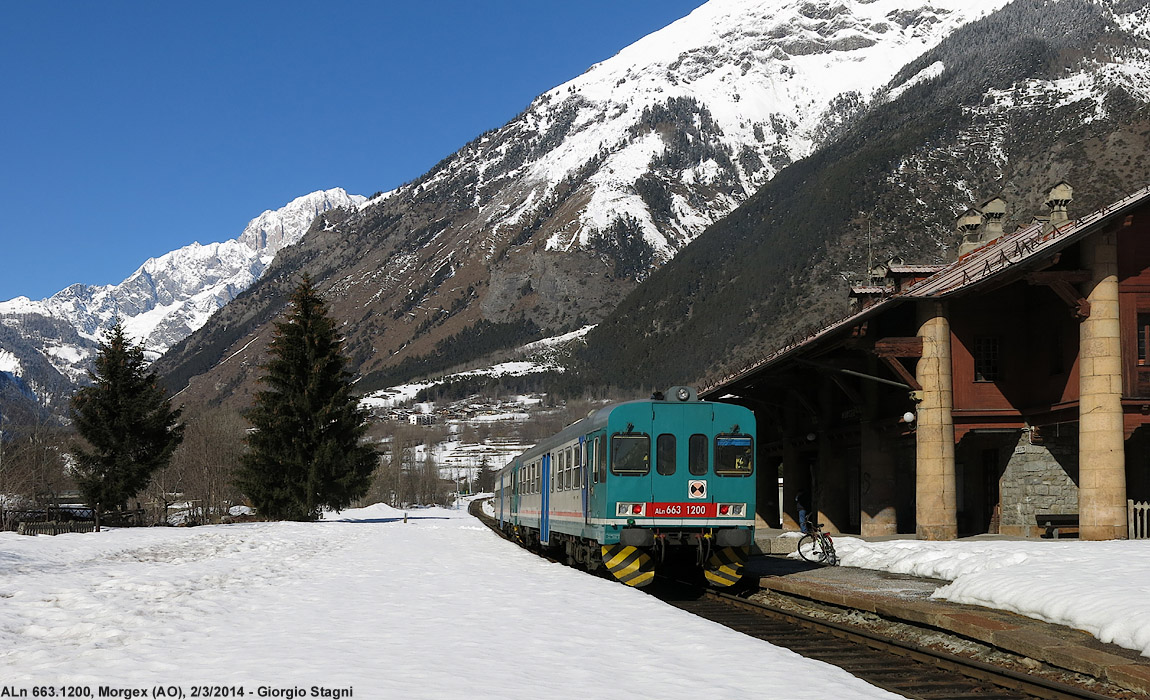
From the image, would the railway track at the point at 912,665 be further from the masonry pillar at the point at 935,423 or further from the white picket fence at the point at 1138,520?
the masonry pillar at the point at 935,423

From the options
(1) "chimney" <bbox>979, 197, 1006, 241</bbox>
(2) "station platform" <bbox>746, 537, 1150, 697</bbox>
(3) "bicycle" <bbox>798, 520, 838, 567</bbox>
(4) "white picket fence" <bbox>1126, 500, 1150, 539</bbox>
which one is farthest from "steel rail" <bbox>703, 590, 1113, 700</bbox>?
(1) "chimney" <bbox>979, 197, 1006, 241</bbox>

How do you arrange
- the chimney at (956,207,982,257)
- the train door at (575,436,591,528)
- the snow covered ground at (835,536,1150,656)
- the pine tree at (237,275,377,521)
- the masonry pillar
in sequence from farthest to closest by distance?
the pine tree at (237,275,377,521), the chimney at (956,207,982,257), the masonry pillar, the train door at (575,436,591,528), the snow covered ground at (835,536,1150,656)

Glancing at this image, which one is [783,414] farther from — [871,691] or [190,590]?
[871,691]

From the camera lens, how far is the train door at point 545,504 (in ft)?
93.8

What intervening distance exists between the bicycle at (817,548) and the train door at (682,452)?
6519 mm

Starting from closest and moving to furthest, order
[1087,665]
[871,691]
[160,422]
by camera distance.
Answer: [871,691], [1087,665], [160,422]

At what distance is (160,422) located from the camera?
151ft

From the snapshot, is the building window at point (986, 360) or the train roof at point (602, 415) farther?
the building window at point (986, 360)

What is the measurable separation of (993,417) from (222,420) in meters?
73.4

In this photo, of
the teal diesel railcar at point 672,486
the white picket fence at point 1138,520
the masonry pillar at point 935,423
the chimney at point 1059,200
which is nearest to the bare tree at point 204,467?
the masonry pillar at point 935,423

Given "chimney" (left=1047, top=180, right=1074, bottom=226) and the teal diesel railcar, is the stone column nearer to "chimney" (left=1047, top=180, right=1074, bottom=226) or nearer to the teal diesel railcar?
"chimney" (left=1047, top=180, right=1074, bottom=226)

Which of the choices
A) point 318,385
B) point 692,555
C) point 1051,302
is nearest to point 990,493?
point 1051,302

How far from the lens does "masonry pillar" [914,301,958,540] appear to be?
100 ft

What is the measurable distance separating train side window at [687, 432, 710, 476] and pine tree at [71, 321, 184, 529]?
31768 mm
